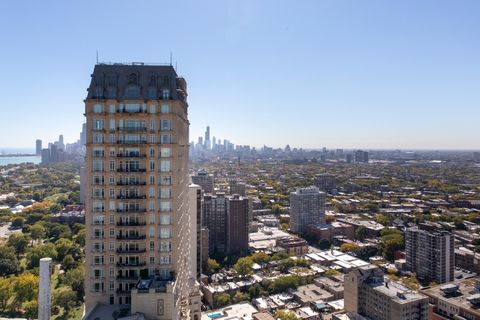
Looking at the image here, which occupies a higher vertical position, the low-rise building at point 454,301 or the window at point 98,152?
the window at point 98,152

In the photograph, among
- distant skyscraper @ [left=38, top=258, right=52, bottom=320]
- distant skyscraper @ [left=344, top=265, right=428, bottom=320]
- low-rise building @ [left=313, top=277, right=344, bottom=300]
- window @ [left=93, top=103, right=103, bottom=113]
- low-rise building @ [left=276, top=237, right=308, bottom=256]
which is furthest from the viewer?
low-rise building @ [left=276, top=237, right=308, bottom=256]

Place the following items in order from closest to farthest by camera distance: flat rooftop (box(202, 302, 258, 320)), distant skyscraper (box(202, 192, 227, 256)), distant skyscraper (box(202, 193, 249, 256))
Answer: flat rooftop (box(202, 302, 258, 320))
distant skyscraper (box(202, 193, 249, 256))
distant skyscraper (box(202, 192, 227, 256))

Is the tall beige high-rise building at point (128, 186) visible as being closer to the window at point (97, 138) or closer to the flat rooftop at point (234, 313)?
the window at point (97, 138)

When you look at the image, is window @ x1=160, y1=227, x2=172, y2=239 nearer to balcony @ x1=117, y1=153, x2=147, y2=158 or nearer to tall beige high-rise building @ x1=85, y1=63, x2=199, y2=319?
tall beige high-rise building @ x1=85, y1=63, x2=199, y2=319

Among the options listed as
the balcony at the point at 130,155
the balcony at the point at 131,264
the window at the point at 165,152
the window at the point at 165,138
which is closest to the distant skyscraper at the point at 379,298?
the balcony at the point at 131,264

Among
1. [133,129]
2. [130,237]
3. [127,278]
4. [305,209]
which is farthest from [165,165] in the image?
[305,209]

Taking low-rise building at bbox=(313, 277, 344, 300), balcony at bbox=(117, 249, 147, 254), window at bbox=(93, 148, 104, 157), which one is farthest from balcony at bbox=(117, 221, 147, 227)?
low-rise building at bbox=(313, 277, 344, 300)
